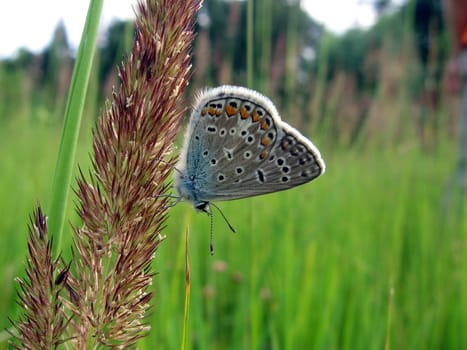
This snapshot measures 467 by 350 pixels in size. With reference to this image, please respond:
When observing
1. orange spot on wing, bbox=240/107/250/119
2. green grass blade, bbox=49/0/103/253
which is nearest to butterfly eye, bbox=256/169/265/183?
Result: orange spot on wing, bbox=240/107/250/119

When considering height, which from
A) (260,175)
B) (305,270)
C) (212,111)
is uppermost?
(212,111)

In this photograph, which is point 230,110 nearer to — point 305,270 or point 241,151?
point 241,151

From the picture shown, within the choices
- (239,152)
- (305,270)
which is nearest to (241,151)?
(239,152)

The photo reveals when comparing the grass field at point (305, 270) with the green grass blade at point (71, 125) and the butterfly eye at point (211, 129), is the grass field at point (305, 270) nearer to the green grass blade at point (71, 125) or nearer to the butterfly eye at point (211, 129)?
the butterfly eye at point (211, 129)

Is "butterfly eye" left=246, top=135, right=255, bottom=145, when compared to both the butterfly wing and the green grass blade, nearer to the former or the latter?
the butterfly wing

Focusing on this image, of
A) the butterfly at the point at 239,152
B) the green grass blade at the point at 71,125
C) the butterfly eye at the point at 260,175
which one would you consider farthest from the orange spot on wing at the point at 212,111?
the green grass blade at the point at 71,125

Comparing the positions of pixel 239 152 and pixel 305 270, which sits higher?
pixel 239 152

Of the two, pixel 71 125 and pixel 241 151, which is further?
pixel 241 151

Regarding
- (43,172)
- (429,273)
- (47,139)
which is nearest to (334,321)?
(429,273)
